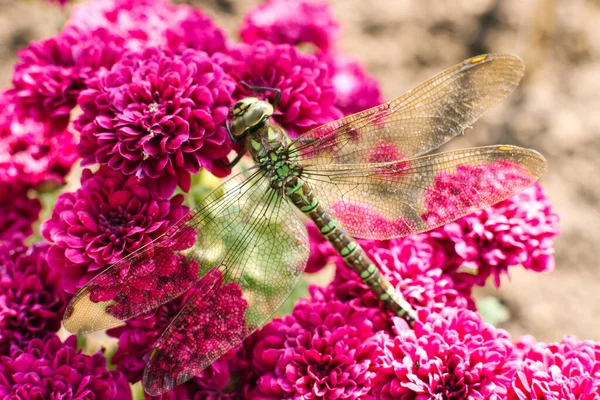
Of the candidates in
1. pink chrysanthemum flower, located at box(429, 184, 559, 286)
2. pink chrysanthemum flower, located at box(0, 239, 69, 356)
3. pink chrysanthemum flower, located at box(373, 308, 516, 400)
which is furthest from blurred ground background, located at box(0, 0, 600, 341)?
pink chrysanthemum flower, located at box(0, 239, 69, 356)

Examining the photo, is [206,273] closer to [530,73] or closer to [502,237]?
[502,237]

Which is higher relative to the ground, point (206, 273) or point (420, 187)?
point (206, 273)

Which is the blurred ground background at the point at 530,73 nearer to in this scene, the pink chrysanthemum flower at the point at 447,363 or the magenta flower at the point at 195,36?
the pink chrysanthemum flower at the point at 447,363

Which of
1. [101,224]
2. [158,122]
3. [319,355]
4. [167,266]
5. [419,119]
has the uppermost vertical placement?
[158,122]

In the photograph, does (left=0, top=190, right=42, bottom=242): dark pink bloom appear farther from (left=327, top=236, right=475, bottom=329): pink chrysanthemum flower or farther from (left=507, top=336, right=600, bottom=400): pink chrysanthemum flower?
(left=507, top=336, right=600, bottom=400): pink chrysanthemum flower

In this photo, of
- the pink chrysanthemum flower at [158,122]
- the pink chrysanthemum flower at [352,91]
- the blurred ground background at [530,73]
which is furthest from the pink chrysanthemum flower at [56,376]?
the blurred ground background at [530,73]

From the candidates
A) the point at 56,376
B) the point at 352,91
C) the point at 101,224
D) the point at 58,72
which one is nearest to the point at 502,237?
the point at 352,91

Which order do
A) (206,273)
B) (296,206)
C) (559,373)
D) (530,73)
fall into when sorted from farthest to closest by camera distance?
(530,73) < (296,206) < (206,273) < (559,373)
